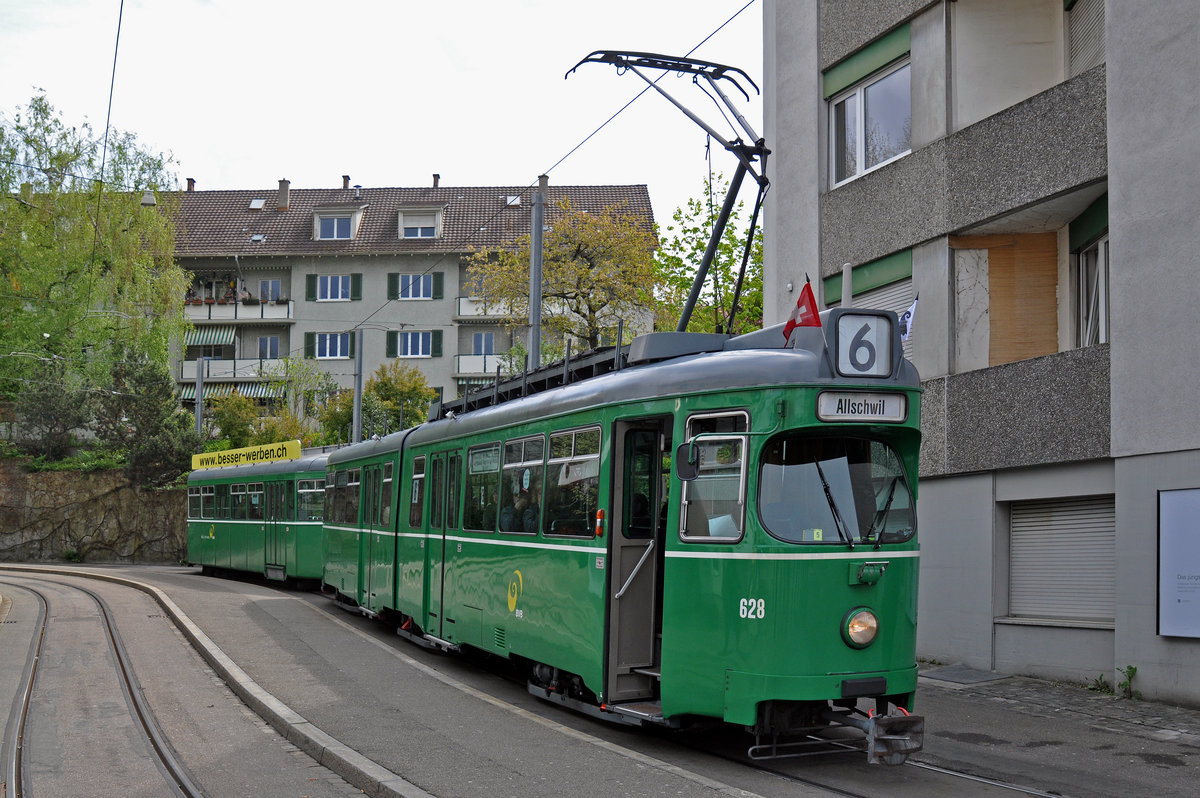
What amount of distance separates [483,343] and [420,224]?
6.53 metres

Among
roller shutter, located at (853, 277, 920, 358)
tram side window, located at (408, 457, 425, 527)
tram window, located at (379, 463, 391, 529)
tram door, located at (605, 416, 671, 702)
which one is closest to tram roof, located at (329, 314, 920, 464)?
tram door, located at (605, 416, 671, 702)

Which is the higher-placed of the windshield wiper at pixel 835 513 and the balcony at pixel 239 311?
the balcony at pixel 239 311

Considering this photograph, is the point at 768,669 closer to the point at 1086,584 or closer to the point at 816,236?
the point at 1086,584

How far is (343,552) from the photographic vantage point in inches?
814

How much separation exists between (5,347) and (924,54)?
3867cm

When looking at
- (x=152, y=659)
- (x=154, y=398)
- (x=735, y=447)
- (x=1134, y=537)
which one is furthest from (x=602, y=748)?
(x=154, y=398)

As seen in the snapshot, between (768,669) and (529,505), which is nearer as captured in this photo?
(768,669)

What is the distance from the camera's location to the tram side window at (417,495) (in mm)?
15625

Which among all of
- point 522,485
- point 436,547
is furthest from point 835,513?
point 436,547

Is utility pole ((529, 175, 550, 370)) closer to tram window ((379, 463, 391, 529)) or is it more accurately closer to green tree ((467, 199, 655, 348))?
tram window ((379, 463, 391, 529))

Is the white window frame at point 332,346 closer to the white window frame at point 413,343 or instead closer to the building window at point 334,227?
the white window frame at point 413,343

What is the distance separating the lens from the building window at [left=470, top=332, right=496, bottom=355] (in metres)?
57.0

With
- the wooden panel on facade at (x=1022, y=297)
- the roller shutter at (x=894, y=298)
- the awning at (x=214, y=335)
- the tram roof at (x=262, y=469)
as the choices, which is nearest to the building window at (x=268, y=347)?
the awning at (x=214, y=335)

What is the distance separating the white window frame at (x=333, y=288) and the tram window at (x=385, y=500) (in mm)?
41967
